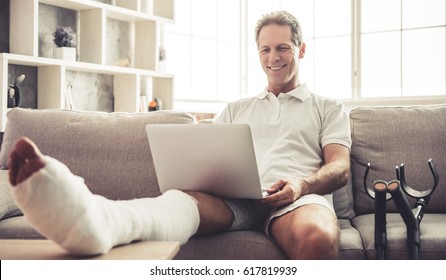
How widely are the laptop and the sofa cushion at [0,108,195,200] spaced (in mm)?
390

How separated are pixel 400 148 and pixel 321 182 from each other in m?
0.49

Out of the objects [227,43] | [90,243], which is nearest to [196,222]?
[90,243]

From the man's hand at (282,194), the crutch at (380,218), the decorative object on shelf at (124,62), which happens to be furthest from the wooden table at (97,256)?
the decorative object on shelf at (124,62)

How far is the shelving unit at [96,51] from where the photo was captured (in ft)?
12.0

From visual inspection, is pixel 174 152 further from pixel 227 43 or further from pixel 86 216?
pixel 227 43

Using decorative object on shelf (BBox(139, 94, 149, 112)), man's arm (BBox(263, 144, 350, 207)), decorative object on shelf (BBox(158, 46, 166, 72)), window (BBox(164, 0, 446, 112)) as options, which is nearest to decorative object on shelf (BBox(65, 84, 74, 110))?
decorative object on shelf (BBox(139, 94, 149, 112))

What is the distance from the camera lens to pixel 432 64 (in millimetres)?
4598

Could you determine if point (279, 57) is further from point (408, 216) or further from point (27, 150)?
point (27, 150)

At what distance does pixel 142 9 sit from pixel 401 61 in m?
2.13

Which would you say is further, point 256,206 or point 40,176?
point 256,206

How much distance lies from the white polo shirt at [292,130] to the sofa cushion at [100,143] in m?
0.30

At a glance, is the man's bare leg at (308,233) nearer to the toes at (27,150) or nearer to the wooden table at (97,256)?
the wooden table at (97,256)

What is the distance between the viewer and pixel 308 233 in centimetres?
154

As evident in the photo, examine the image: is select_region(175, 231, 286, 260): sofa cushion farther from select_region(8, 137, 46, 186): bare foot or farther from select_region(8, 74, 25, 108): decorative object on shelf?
select_region(8, 74, 25, 108): decorative object on shelf
